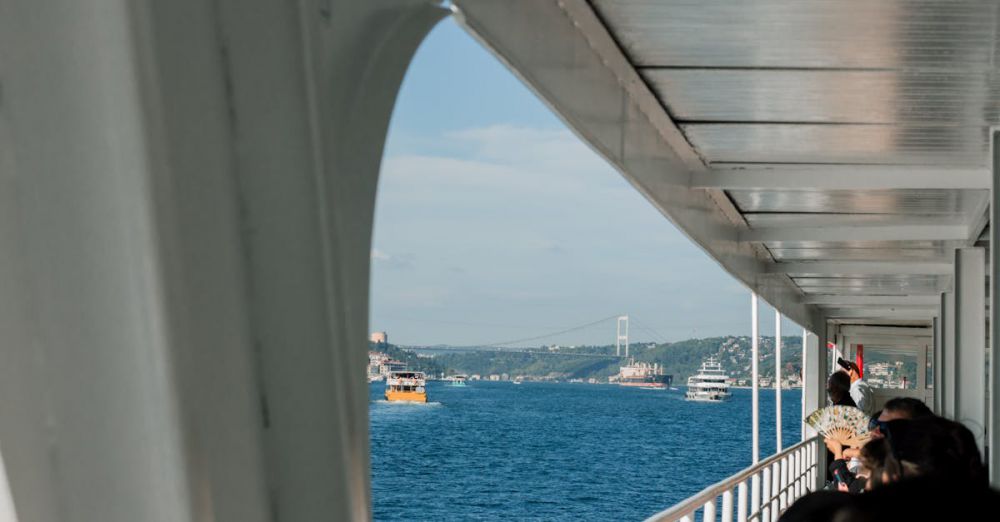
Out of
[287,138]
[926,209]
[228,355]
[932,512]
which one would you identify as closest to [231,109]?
[287,138]

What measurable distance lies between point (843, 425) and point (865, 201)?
142 centimetres

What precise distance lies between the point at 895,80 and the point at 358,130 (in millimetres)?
3236

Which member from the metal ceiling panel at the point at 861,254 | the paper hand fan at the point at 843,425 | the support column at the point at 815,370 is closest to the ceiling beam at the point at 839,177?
the paper hand fan at the point at 843,425

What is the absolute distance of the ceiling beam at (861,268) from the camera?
9656 mm

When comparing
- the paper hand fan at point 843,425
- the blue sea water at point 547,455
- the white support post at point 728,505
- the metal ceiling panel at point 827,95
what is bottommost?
the blue sea water at point 547,455

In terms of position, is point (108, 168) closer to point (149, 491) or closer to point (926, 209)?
point (149, 491)

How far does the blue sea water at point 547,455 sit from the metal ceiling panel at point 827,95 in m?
45.2

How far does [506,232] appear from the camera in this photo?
7638 centimetres

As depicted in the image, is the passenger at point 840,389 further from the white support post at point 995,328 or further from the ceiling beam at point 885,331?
the ceiling beam at point 885,331

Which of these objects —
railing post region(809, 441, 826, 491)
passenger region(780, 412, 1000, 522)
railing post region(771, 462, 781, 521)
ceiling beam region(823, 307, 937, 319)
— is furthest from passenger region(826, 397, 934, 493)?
ceiling beam region(823, 307, 937, 319)

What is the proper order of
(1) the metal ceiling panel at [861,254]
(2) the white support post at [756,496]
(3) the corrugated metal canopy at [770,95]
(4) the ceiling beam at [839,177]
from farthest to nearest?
(1) the metal ceiling panel at [861,254] < (2) the white support post at [756,496] < (4) the ceiling beam at [839,177] < (3) the corrugated metal canopy at [770,95]

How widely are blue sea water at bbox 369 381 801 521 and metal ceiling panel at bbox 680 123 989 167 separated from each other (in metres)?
44.4

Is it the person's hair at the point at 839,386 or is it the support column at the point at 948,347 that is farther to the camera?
the support column at the point at 948,347

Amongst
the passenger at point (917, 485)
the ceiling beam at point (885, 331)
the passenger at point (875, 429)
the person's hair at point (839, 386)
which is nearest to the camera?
the passenger at point (917, 485)
